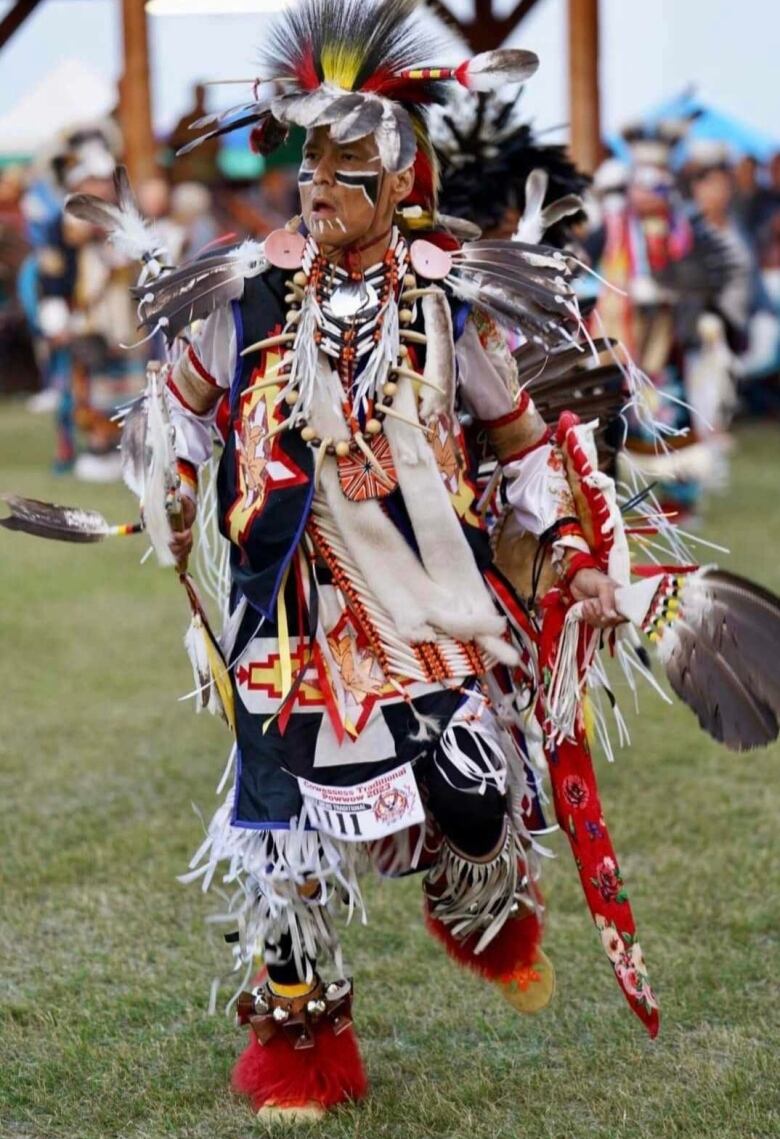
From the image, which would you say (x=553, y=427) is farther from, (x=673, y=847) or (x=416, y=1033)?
(x=673, y=847)

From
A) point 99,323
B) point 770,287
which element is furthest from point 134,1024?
point 770,287

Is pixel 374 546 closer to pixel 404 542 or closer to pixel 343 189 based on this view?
pixel 404 542

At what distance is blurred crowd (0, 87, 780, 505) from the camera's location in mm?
9133

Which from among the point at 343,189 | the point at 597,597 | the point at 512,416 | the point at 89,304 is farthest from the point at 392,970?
the point at 89,304

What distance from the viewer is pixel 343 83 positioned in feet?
9.20

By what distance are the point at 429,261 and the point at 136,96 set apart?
8390 mm

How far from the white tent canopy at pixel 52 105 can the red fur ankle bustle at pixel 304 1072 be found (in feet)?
57.2

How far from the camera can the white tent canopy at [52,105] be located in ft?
63.7

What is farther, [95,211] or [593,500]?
[95,211]

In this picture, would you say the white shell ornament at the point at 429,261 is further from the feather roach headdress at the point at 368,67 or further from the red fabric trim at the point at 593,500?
the red fabric trim at the point at 593,500

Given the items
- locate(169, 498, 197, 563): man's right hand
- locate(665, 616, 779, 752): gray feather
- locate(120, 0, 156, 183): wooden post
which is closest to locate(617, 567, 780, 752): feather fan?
locate(665, 616, 779, 752): gray feather

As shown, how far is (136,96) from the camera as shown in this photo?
424 inches

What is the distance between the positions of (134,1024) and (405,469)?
123 centimetres

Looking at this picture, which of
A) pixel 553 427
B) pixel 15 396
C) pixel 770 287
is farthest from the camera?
pixel 15 396
